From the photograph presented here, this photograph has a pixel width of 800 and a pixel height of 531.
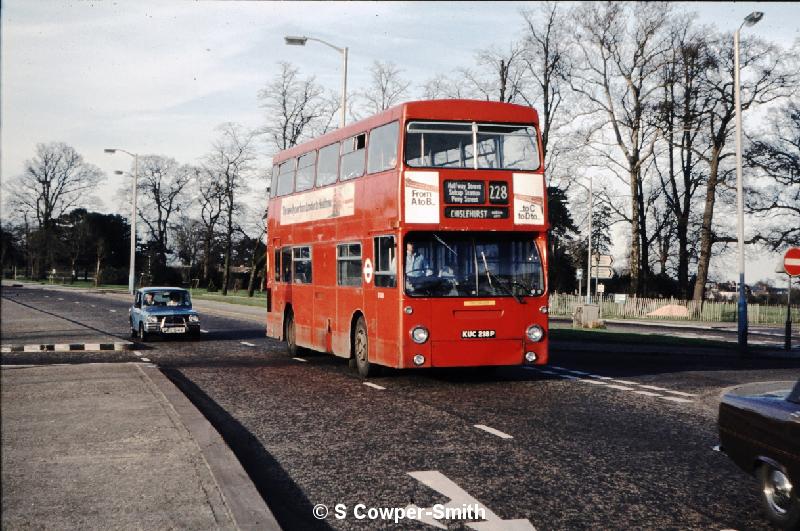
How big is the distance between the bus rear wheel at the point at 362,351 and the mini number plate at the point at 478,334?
1.98m

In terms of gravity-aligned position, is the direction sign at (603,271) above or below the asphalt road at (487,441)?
above

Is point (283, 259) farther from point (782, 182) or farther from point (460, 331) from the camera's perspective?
point (782, 182)

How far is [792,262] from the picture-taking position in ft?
78.6

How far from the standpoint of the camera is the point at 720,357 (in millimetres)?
23156

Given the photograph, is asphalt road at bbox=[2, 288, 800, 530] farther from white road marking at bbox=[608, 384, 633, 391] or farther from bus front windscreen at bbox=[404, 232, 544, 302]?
bus front windscreen at bbox=[404, 232, 544, 302]

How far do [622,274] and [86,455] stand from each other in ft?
223

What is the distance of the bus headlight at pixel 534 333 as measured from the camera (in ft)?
46.4

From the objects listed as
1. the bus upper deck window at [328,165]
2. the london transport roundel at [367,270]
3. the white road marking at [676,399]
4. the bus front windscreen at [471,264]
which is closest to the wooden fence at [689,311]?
the bus upper deck window at [328,165]

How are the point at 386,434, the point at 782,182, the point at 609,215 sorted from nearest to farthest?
the point at 386,434 < the point at 782,182 < the point at 609,215

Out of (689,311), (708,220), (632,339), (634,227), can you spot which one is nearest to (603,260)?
(632,339)

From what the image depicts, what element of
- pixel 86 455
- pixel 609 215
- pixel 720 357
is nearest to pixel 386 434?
pixel 86 455

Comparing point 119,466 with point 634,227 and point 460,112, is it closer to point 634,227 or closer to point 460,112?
point 460,112

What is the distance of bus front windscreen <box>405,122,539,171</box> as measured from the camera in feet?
45.4

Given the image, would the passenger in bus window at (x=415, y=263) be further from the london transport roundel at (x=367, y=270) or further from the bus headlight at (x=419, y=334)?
the london transport roundel at (x=367, y=270)
